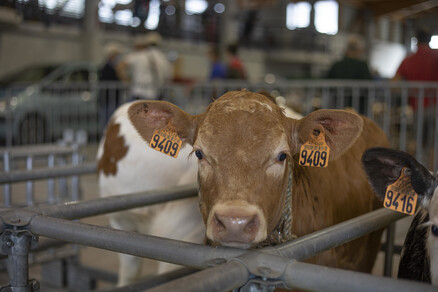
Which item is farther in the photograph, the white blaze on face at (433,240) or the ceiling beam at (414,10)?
the ceiling beam at (414,10)

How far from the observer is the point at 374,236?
2.83m

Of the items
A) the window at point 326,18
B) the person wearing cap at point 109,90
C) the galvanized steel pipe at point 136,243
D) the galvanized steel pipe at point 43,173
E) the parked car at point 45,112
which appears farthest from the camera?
the window at point 326,18

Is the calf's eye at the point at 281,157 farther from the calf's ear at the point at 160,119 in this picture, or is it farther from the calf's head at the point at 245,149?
the calf's ear at the point at 160,119

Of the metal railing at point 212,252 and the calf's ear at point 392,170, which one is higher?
the calf's ear at point 392,170

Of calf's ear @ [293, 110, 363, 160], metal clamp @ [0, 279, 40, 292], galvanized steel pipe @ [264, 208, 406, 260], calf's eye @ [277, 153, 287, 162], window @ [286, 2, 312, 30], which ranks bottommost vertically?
metal clamp @ [0, 279, 40, 292]

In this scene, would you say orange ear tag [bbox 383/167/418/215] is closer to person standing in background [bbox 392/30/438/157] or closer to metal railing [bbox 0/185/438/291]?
metal railing [bbox 0/185/438/291]

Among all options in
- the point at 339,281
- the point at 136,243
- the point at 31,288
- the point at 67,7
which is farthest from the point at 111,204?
the point at 67,7

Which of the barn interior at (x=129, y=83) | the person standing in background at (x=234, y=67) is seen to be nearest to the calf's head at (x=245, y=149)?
the barn interior at (x=129, y=83)

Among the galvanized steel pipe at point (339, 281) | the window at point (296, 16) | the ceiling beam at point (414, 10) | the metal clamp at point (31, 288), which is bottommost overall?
the metal clamp at point (31, 288)

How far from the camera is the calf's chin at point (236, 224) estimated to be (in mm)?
1562

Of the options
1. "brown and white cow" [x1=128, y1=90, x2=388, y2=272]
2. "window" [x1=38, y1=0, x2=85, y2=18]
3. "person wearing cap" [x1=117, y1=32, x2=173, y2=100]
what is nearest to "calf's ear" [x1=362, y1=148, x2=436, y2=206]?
"brown and white cow" [x1=128, y1=90, x2=388, y2=272]

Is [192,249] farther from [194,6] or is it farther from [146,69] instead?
[194,6]

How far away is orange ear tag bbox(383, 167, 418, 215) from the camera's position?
1978mm

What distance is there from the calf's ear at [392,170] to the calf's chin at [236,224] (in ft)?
2.11
